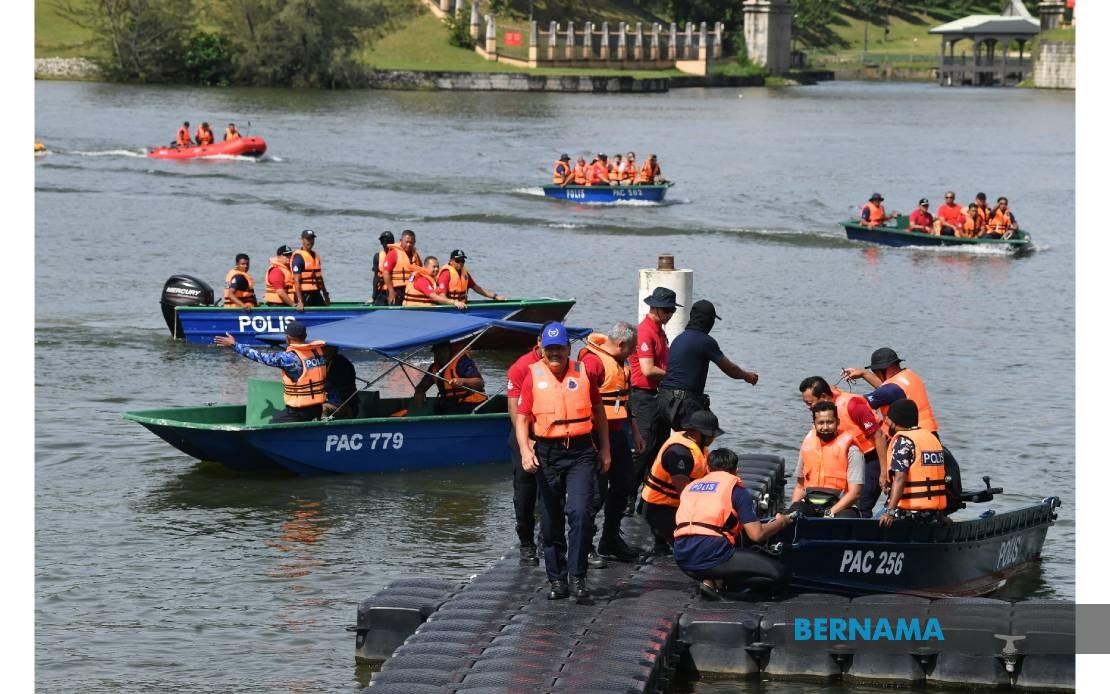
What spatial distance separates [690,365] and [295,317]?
1370 centimetres

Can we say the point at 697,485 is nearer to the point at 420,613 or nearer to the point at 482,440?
the point at 420,613

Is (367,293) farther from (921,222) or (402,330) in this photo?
(402,330)

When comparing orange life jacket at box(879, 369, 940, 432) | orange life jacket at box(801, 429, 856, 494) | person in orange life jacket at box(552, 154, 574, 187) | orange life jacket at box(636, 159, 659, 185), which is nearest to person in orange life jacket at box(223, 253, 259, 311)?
orange life jacket at box(879, 369, 940, 432)

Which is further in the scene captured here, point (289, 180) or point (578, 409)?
point (289, 180)

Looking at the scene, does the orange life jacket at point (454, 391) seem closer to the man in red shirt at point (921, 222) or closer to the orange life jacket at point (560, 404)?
the orange life jacket at point (560, 404)

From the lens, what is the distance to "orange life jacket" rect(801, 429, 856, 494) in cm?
1522

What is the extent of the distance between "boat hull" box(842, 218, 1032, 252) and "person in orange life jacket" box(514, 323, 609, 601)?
108 feet

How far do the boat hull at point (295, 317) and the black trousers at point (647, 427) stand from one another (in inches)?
432

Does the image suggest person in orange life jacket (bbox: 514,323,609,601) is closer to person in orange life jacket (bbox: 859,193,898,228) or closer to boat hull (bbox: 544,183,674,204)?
person in orange life jacket (bbox: 859,193,898,228)

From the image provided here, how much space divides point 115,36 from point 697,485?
118577 mm

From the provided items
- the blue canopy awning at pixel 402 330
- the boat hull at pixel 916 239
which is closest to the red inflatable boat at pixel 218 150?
the boat hull at pixel 916 239
